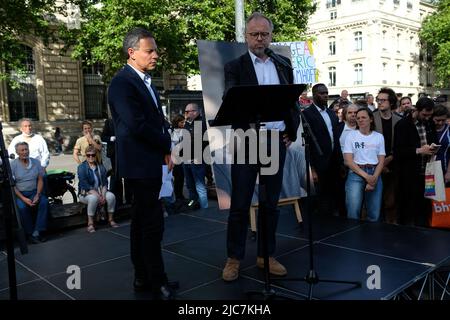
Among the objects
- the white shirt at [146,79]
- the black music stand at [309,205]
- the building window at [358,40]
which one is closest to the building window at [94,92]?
the white shirt at [146,79]

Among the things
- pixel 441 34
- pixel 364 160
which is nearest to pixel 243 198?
pixel 364 160

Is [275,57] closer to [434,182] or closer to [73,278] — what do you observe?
[73,278]

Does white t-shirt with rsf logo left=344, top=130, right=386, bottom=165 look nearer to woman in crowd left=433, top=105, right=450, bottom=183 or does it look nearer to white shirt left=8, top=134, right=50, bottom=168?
woman in crowd left=433, top=105, right=450, bottom=183

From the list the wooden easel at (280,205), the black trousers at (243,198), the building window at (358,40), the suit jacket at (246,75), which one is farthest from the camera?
the building window at (358,40)

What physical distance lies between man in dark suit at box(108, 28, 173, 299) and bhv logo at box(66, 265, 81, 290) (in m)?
0.88

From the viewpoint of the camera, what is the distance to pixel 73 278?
153 inches

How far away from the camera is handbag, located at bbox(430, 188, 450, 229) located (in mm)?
5312

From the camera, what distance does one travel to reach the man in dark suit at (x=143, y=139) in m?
3.01

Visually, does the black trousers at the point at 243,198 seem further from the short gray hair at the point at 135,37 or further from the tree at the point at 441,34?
the tree at the point at 441,34

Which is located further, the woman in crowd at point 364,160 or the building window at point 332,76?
the building window at point 332,76

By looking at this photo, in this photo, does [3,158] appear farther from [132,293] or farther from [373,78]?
[373,78]

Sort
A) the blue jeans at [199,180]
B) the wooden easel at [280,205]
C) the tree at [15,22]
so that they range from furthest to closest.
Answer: the tree at [15,22] → the blue jeans at [199,180] → the wooden easel at [280,205]

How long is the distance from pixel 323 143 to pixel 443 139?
1453 millimetres
